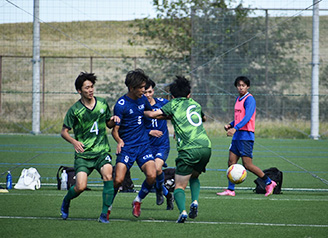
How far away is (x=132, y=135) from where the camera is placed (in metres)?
7.21

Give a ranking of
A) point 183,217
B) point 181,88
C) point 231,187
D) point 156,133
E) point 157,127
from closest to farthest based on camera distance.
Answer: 1. point 183,217
2. point 181,88
3. point 156,133
4. point 157,127
5. point 231,187

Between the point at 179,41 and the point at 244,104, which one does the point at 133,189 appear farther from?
the point at 179,41

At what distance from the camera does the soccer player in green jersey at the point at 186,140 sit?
6.89 m

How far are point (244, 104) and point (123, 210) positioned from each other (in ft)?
9.16

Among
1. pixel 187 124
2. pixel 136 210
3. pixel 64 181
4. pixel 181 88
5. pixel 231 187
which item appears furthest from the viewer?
pixel 64 181

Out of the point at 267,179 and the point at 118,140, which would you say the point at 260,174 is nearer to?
the point at 267,179

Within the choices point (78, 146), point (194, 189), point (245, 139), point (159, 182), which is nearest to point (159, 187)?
point (159, 182)

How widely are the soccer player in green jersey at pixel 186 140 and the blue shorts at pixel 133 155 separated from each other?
17.5 inches

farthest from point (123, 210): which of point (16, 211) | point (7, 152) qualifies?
point (7, 152)

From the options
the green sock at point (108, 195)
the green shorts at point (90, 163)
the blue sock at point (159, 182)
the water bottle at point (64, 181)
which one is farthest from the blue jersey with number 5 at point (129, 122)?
the water bottle at point (64, 181)

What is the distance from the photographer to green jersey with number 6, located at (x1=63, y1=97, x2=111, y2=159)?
698 centimetres

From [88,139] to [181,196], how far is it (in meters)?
1.31

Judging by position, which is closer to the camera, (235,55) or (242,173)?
(242,173)

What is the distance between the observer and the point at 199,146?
6.90 meters
